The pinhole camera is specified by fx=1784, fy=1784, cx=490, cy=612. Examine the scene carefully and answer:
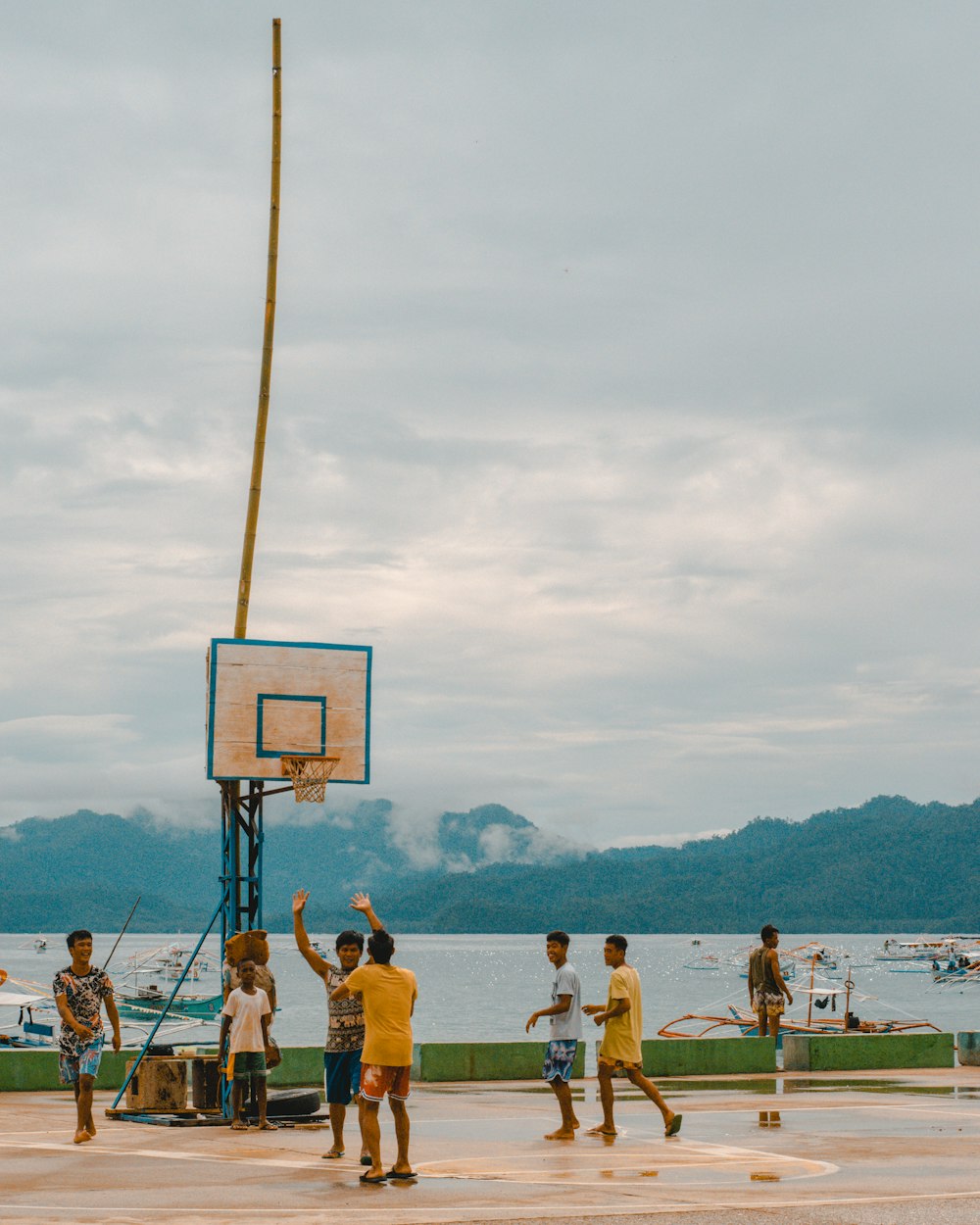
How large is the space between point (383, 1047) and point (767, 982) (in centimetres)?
1088

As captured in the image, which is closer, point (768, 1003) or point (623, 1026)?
point (623, 1026)

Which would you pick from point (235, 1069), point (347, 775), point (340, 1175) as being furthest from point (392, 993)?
point (347, 775)

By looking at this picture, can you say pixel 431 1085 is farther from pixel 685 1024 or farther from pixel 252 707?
pixel 685 1024

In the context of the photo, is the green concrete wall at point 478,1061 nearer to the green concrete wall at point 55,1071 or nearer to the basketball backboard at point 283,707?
the green concrete wall at point 55,1071

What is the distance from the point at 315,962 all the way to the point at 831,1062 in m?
11.7

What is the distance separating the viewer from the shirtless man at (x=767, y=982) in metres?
21.8

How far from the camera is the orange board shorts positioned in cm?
1228

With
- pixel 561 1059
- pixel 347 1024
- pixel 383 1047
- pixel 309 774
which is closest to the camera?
pixel 383 1047

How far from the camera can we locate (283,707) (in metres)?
17.3

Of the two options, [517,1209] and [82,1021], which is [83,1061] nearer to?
[82,1021]

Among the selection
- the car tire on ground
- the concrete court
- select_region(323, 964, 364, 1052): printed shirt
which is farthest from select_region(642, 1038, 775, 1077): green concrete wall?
select_region(323, 964, 364, 1052): printed shirt

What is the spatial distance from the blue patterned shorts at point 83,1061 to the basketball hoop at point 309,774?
3426 millimetres

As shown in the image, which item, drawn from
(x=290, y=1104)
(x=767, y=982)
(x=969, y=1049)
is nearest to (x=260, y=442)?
(x=290, y=1104)

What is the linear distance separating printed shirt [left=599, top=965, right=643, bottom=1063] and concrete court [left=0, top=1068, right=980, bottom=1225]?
0.73 metres
